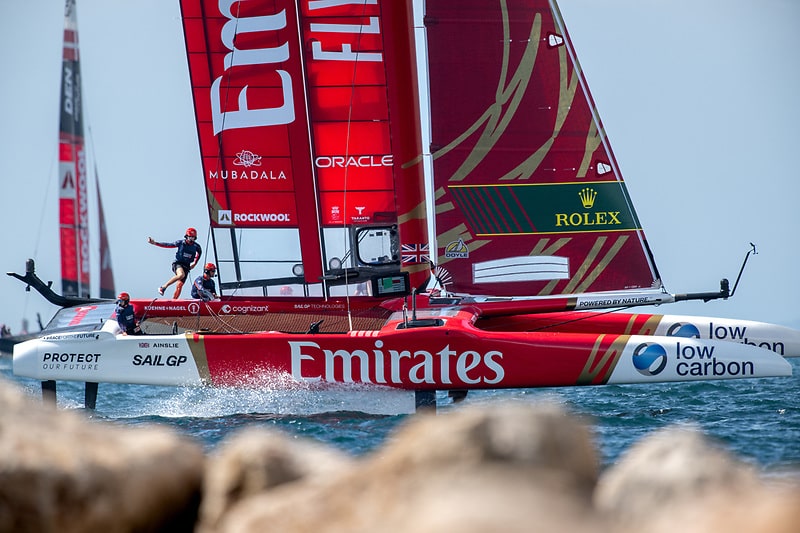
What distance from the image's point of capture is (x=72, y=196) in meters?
28.8

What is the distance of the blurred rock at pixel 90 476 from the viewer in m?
3.38

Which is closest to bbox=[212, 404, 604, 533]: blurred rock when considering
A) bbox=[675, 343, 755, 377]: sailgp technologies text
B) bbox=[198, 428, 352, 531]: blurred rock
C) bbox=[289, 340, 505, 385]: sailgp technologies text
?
bbox=[198, 428, 352, 531]: blurred rock

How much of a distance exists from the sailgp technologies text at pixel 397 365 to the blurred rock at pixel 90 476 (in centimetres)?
654

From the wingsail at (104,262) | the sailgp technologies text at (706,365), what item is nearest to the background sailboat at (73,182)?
the wingsail at (104,262)

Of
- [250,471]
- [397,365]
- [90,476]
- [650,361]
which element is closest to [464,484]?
[250,471]

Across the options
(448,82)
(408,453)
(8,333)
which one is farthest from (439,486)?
(8,333)

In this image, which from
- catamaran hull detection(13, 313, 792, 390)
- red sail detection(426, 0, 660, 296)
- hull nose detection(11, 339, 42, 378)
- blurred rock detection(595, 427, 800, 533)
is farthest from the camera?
red sail detection(426, 0, 660, 296)

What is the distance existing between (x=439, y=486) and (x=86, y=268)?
28187 millimetres

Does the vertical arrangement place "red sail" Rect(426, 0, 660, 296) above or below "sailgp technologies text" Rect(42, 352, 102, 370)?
above

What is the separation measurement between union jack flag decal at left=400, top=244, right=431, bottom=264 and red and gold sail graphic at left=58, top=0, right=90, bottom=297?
61.1 ft

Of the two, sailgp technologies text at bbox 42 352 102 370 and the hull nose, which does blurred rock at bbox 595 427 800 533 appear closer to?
sailgp technologies text at bbox 42 352 102 370

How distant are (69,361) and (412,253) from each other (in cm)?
386

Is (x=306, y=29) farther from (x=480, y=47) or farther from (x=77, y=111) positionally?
(x=77, y=111)

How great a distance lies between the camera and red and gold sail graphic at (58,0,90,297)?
28812 mm
